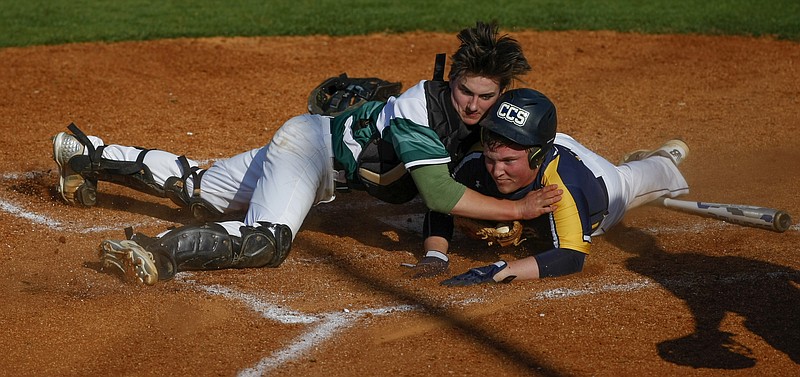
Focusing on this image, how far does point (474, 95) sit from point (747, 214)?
1.77 metres

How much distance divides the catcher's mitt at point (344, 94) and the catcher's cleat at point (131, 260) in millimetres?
1830

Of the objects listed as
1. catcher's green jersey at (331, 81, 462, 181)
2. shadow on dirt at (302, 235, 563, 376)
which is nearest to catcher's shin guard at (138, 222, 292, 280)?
shadow on dirt at (302, 235, 563, 376)

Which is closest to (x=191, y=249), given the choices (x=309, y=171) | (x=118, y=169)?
(x=309, y=171)

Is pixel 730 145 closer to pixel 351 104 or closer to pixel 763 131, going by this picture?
pixel 763 131

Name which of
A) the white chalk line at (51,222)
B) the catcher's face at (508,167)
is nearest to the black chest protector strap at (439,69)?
the catcher's face at (508,167)

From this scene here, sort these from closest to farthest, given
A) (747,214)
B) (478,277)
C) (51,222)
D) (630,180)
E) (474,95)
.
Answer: (478,277)
(474,95)
(747,214)
(630,180)
(51,222)

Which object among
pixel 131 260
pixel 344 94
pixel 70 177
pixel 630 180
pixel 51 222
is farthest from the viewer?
pixel 344 94

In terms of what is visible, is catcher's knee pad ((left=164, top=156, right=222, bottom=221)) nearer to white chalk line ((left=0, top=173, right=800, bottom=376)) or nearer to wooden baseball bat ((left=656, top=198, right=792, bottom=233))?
white chalk line ((left=0, top=173, right=800, bottom=376))

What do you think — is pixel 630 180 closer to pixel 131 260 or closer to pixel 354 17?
pixel 131 260

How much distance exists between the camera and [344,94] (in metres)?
6.85

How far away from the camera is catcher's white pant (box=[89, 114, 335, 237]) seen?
5.78 m

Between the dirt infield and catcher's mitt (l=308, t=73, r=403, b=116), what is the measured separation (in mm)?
699

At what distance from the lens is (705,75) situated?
10.2 meters

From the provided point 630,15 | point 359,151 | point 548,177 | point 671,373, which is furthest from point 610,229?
point 630,15
